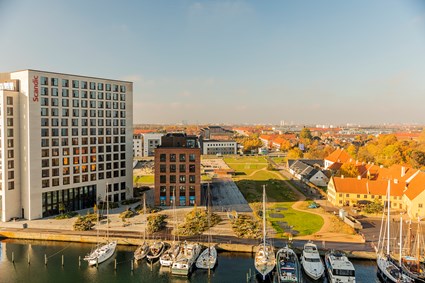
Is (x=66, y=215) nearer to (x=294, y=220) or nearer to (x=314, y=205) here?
(x=294, y=220)

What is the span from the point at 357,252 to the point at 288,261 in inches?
370

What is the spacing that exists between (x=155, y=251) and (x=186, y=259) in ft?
17.5

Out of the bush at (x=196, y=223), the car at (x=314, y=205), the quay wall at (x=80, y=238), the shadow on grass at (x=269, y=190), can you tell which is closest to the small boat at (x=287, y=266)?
the quay wall at (x=80, y=238)

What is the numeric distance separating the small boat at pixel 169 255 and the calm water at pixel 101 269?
78 cm

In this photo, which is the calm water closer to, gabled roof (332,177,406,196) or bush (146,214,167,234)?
bush (146,214,167,234)

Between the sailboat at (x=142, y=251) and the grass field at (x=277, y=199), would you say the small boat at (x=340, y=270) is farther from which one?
the sailboat at (x=142, y=251)

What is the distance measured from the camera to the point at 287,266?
3766 centimetres

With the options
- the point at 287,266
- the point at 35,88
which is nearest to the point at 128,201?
the point at 35,88

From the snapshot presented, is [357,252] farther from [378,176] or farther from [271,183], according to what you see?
[271,183]

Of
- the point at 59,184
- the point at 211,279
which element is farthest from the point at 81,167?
the point at 211,279

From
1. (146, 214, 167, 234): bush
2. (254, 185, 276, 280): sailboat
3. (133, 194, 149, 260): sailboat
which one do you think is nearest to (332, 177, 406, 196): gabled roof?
(254, 185, 276, 280): sailboat

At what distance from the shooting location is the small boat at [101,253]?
41219mm

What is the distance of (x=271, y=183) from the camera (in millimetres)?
87312

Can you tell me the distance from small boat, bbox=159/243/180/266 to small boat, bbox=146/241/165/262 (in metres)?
0.90
